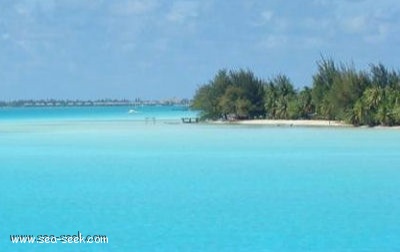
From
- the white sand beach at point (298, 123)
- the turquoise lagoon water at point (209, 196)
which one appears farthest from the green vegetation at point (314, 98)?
the turquoise lagoon water at point (209, 196)

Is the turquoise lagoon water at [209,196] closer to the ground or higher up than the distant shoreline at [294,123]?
closer to the ground

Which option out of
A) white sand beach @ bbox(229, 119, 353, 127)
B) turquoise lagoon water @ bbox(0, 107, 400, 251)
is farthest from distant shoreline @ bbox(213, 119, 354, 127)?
turquoise lagoon water @ bbox(0, 107, 400, 251)

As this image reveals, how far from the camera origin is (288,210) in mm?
20281

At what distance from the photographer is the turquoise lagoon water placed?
16.9 meters

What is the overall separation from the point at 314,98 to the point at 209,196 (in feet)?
144

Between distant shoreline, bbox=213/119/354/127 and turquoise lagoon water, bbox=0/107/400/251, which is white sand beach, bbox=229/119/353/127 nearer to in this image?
distant shoreline, bbox=213/119/354/127

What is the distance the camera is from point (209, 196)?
2288 cm

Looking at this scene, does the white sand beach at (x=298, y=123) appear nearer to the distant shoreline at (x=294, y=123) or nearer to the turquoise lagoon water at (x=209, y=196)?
the distant shoreline at (x=294, y=123)

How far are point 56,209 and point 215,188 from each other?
17.5ft

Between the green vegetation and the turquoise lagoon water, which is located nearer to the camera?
the turquoise lagoon water

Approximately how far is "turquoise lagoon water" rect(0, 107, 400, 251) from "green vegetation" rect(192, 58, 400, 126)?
14.4 metres

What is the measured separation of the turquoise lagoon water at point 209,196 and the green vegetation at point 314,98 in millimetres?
14398

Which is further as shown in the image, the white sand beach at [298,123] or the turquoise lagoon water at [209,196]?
the white sand beach at [298,123]

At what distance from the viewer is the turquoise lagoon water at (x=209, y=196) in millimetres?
16859
